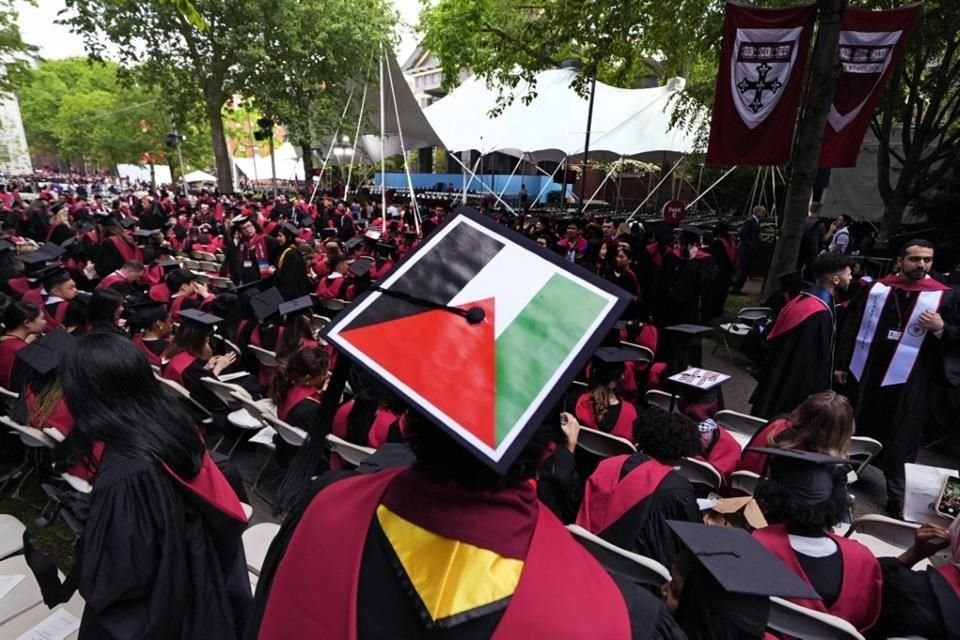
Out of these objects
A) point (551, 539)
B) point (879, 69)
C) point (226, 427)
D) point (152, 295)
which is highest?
point (879, 69)

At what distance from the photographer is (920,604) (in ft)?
5.75

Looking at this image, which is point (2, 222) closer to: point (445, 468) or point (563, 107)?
point (563, 107)

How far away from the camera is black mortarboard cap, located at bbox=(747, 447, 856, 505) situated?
1956mm

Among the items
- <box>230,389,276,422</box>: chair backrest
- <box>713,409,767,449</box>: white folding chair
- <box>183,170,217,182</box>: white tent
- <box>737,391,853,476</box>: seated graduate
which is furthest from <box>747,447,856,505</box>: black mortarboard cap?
<box>183,170,217,182</box>: white tent

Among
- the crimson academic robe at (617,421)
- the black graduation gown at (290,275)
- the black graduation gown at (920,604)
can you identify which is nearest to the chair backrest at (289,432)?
the crimson academic robe at (617,421)

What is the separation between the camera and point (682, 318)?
7.44 metres

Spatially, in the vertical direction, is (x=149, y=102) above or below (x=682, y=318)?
above

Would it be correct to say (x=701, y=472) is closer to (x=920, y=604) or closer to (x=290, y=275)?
(x=920, y=604)

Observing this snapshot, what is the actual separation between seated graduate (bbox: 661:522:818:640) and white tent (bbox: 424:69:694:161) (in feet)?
46.1

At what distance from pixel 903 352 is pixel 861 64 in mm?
4235

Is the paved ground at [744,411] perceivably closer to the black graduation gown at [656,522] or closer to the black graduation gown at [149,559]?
the black graduation gown at [149,559]

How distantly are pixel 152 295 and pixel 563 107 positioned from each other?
1284 cm

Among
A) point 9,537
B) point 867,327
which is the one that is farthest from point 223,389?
point 867,327

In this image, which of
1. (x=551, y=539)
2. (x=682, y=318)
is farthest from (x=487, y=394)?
(x=682, y=318)
